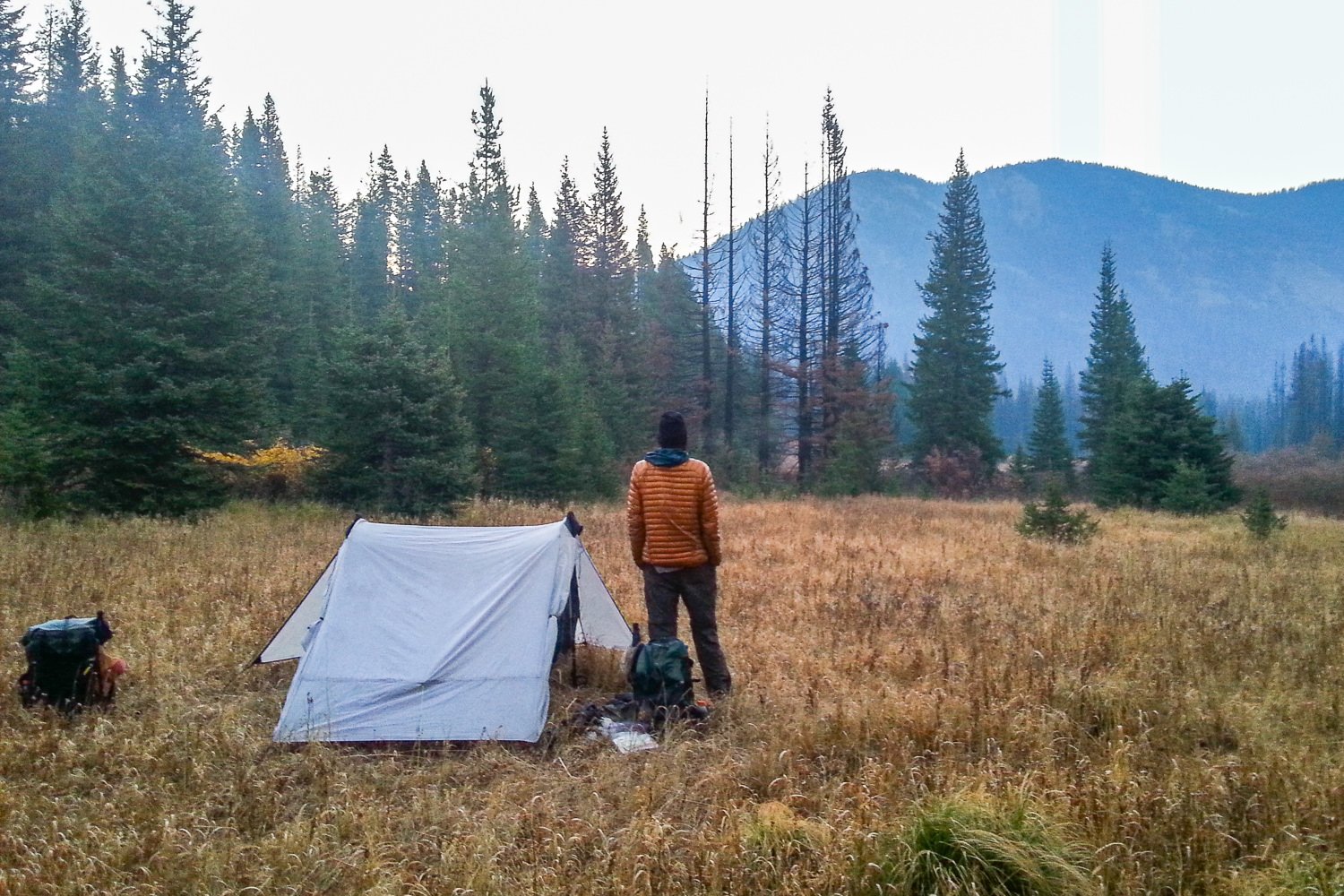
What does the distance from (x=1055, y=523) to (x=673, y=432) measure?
1064cm

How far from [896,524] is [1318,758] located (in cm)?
1231

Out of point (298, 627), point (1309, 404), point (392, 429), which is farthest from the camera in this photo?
point (1309, 404)

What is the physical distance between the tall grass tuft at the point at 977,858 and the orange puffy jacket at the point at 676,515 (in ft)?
9.17

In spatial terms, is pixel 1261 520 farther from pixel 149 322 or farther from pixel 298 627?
pixel 149 322

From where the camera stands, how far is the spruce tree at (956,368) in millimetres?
37500

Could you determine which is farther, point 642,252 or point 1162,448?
point 642,252

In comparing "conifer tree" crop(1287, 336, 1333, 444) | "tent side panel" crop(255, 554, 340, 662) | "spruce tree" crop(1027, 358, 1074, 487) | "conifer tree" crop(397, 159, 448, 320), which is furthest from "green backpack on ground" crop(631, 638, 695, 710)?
"conifer tree" crop(1287, 336, 1333, 444)

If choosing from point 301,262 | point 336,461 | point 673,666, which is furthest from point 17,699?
point 301,262

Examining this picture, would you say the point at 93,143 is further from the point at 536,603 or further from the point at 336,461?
the point at 536,603

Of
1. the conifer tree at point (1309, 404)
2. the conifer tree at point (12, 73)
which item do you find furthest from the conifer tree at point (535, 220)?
the conifer tree at point (1309, 404)

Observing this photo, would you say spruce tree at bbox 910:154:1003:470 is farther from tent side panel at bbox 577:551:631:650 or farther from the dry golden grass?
tent side panel at bbox 577:551:631:650

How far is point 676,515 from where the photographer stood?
5.99m

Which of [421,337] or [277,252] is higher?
[277,252]

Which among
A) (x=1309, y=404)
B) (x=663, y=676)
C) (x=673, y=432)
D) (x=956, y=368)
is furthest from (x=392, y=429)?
(x=1309, y=404)
